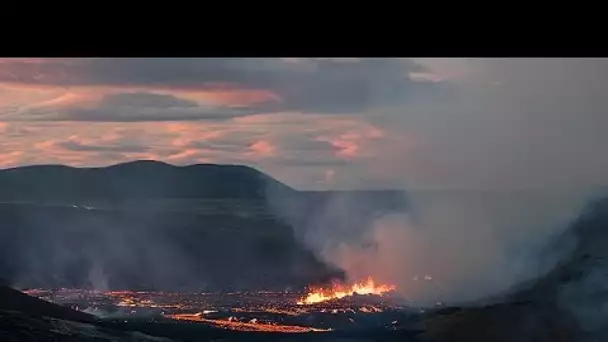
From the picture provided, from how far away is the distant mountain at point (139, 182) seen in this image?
6.15 ft

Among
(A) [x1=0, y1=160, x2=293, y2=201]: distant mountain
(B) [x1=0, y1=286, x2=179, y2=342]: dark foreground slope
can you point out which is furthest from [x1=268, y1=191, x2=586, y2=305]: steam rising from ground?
(B) [x1=0, y1=286, x2=179, y2=342]: dark foreground slope

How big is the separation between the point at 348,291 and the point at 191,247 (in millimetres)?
359

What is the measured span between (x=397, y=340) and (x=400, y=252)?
199mm

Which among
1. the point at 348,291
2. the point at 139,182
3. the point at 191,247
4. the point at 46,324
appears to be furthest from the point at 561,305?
the point at 46,324

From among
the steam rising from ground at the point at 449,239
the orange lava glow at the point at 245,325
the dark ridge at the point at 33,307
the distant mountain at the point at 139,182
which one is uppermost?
the distant mountain at the point at 139,182

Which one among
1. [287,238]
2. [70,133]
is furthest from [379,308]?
[70,133]

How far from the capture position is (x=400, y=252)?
1.87 meters

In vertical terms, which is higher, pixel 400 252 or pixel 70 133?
pixel 70 133

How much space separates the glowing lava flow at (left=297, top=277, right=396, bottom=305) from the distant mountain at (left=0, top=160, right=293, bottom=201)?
24 centimetres

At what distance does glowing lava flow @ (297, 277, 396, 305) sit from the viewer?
6.18 feet

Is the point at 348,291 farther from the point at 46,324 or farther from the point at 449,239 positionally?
the point at 46,324

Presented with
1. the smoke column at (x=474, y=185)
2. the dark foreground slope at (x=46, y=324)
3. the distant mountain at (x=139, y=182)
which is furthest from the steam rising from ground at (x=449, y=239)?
the dark foreground slope at (x=46, y=324)

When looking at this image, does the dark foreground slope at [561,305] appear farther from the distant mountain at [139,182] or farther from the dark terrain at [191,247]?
the distant mountain at [139,182]
